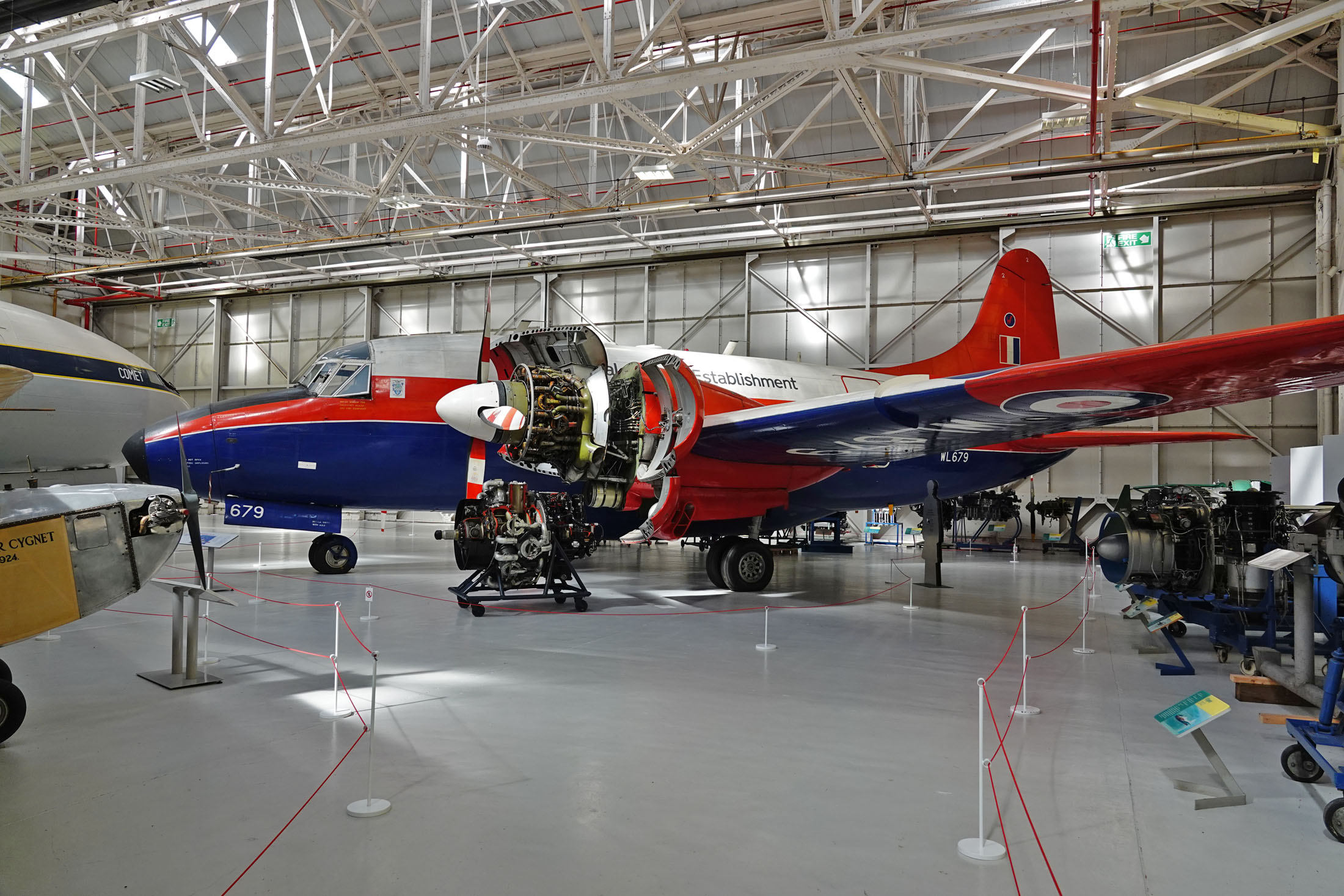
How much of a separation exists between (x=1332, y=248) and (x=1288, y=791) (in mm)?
18111

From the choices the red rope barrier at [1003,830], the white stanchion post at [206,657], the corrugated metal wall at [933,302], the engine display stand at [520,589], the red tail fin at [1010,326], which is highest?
the corrugated metal wall at [933,302]

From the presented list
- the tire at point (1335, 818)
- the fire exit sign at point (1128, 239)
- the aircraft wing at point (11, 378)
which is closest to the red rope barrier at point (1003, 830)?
the tire at point (1335, 818)

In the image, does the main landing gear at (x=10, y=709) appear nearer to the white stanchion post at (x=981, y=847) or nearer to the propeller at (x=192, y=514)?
the propeller at (x=192, y=514)

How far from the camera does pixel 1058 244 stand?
21.0 m

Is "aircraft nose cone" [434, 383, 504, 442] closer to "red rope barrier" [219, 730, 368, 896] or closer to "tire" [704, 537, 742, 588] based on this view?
"tire" [704, 537, 742, 588]

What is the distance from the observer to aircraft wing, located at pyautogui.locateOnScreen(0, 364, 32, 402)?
A: 4168 mm

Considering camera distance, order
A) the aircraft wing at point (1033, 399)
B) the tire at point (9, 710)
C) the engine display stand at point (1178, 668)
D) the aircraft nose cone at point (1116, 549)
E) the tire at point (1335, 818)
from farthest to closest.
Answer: the engine display stand at point (1178, 668)
the aircraft nose cone at point (1116, 549)
the aircraft wing at point (1033, 399)
the tire at point (9, 710)
the tire at point (1335, 818)

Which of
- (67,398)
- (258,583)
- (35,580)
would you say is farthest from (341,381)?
(35,580)

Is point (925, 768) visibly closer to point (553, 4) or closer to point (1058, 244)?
point (553, 4)

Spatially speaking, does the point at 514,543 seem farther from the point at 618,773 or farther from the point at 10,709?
the point at 618,773

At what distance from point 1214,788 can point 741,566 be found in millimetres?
7280

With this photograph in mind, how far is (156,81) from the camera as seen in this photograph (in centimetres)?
1324

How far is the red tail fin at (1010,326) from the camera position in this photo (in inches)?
527

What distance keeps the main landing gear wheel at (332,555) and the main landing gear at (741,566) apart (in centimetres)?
592
